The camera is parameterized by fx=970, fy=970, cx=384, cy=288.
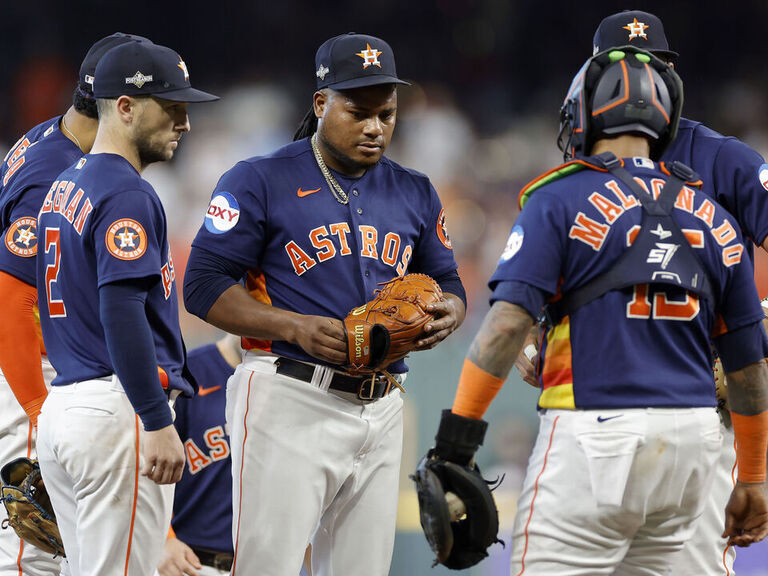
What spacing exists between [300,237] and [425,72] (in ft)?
22.5

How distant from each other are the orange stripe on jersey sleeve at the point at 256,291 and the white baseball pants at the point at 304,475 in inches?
1.7

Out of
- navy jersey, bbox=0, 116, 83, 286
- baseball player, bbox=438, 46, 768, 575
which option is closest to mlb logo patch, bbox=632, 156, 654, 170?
baseball player, bbox=438, 46, 768, 575

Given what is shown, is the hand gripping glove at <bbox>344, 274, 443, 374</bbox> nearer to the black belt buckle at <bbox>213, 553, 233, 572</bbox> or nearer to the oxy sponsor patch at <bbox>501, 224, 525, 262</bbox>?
the oxy sponsor patch at <bbox>501, 224, 525, 262</bbox>

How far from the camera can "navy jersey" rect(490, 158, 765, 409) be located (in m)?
2.54

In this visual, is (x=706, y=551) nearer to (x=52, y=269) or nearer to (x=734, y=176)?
(x=734, y=176)

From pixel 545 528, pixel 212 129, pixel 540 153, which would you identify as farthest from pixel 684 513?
pixel 212 129

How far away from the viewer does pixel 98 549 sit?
9.95 feet

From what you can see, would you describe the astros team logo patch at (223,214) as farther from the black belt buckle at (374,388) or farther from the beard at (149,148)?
the black belt buckle at (374,388)

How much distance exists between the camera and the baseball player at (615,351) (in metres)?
2.52

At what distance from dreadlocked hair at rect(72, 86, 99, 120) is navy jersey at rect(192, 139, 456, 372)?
83 centimetres

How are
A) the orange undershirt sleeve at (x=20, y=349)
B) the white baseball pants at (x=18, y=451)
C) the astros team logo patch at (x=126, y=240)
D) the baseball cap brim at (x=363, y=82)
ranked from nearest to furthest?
the astros team logo patch at (x=126, y=240) < the baseball cap brim at (x=363, y=82) < the orange undershirt sleeve at (x=20, y=349) < the white baseball pants at (x=18, y=451)

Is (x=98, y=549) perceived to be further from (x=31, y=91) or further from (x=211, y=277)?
(x=31, y=91)

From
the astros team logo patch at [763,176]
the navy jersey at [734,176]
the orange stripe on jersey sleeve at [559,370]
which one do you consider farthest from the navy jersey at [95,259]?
the astros team logo patch at [763,176]

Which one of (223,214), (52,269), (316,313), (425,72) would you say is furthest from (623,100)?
(425,72)
